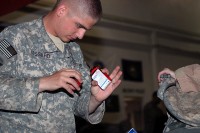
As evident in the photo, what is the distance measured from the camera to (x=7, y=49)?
1.75 metres

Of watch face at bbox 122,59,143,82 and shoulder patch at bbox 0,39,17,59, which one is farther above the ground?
shoulder patch at bbox 0,39,17,59

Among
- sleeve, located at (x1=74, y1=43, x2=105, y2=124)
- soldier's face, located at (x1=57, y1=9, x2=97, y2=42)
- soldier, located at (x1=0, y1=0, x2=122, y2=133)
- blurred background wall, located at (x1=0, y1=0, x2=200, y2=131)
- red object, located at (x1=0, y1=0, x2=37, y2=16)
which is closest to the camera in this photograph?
soldier, located at (x1=0, y1=0, x2=122, y2=133)

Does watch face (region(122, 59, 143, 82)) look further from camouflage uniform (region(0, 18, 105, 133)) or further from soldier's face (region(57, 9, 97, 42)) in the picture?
soldier's face (region(57, 9, 97, 42))

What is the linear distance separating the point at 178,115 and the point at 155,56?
16.3 ft

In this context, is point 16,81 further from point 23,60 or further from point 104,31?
point 104,31

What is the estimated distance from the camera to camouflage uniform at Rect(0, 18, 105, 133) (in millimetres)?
1684

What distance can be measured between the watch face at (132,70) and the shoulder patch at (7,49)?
4242mm

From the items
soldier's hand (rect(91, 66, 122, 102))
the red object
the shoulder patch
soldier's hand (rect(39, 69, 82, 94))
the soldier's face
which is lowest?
the red object

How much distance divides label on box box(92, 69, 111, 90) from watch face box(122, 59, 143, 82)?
13.2 ft

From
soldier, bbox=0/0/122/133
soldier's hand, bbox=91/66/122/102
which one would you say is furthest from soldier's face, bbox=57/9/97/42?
soldier's hand, bbox=91/66/122/102

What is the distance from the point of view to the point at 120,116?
5.71m

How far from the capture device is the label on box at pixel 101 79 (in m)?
1.90

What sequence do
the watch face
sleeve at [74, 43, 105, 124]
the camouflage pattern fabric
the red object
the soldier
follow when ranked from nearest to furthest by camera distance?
the camouflage pattern fabric, the soldier, sleeve at [74, 43, 105, 124], the red object, the watch face

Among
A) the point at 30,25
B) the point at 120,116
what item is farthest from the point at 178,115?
the point at 120,116
